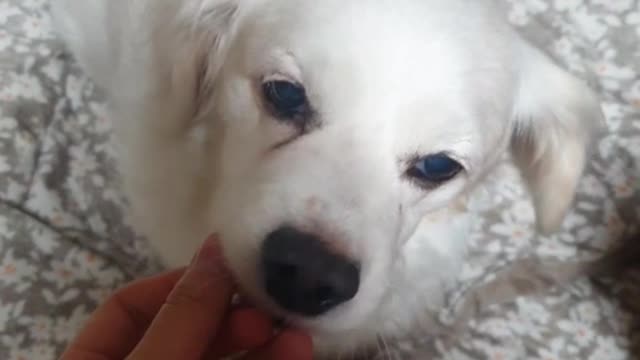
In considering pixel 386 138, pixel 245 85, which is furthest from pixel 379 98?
pixel 245 85

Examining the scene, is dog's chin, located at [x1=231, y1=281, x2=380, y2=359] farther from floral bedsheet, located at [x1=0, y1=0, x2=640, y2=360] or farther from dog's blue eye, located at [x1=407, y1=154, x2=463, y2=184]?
floral bedsheet, located at [x1=0, y1=0, x2=640, y2=360]

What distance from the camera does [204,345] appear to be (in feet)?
2.32

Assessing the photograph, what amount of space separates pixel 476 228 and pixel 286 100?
0.71 metres

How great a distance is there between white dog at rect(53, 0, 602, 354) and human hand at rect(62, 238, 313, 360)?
4cm

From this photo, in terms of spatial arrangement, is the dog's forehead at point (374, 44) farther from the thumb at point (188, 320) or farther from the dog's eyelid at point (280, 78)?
the thumb at point (188, 320)

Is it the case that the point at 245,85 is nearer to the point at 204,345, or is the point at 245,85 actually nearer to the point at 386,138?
the point at 386,138

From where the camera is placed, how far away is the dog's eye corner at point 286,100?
909mm

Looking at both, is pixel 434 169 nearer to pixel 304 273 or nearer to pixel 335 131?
pixel 335 131

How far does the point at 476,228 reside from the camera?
5.02 feet

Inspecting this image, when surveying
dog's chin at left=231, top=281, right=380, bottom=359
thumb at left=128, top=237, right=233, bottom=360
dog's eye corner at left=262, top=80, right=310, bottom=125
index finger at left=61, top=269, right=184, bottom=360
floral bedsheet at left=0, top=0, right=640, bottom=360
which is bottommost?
floral bedsheet at left=0, top=0, right=640, bottom=360

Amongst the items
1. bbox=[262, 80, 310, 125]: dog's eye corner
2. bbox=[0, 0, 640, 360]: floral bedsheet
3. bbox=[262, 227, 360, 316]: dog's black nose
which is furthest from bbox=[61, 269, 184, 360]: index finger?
bbox=[0, 0, 640, 360]: floral bedsheet

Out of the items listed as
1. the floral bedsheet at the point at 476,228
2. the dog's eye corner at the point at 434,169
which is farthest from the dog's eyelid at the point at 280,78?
the floral bedsheet at the point at 476,228

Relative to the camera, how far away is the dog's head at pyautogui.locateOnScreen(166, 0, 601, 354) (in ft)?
2.71

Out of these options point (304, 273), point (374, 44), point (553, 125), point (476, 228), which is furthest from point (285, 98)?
point (476, 228)
